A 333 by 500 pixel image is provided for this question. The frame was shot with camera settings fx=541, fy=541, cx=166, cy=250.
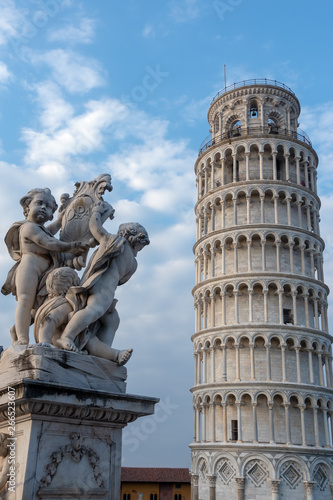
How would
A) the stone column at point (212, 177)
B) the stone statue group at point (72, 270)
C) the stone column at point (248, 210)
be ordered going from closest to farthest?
the stone statue group at point (72, 270) → the stone column at point (248, 210) → the stone column at point (212, 177)

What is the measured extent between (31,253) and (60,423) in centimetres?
189

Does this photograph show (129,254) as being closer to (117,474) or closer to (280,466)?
(117,474)

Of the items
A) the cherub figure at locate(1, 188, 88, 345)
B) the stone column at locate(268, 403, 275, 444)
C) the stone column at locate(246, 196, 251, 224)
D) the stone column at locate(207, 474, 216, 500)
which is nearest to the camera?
the cherub figure at locate(1, 188, 88, 345)

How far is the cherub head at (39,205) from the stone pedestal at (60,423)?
1531 mm

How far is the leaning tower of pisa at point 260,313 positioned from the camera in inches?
1539

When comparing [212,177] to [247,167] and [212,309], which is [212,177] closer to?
[247,167]

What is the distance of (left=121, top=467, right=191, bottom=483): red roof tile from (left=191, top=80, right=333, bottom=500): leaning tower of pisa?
84.0 feet

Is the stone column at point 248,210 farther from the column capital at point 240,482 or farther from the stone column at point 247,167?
the column capital at point 240,482

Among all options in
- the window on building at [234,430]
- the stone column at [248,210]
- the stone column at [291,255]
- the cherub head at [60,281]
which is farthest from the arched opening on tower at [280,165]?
the cherub head at [60,281]

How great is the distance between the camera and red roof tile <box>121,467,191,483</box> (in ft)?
214

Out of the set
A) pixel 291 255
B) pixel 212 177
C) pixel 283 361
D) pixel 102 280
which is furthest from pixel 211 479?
pixel 102 280

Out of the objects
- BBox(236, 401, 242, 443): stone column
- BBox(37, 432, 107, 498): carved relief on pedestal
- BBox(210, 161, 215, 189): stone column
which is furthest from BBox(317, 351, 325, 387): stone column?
BBox(37, 432, 107, 498): carved relief on pedestal

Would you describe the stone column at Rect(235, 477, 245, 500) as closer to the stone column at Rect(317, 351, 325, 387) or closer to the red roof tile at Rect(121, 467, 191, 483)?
the stone column at Rect(317, 351, 325, 387)

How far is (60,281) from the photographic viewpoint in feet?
18.2
